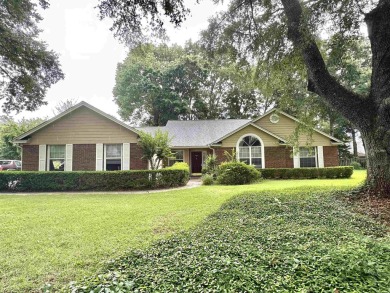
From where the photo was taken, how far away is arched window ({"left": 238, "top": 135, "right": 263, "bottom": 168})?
19.1 m

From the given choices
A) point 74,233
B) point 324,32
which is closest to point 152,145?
point 74,233

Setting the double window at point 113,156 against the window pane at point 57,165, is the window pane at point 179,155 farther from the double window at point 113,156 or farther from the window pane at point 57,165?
the window pane at point 57,165

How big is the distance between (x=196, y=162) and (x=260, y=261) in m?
19.3

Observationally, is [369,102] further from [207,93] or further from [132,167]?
[207,93]

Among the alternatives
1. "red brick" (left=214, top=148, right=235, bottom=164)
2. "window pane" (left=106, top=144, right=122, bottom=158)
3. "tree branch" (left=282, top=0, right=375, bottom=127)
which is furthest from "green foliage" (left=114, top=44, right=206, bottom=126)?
"tree branch" (left=282, top=0, right=375, bottom=127)

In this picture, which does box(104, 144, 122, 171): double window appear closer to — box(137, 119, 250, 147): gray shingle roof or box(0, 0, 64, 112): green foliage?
box(137, 119, 250, 147): gray shingle roof

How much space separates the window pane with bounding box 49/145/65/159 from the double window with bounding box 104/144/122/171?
9.35ft

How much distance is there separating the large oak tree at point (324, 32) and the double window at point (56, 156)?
12535mm

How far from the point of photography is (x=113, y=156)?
16.1m

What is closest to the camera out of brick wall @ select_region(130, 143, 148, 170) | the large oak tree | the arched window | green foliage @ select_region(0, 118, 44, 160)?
the large oak tree

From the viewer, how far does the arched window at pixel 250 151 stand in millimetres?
19094

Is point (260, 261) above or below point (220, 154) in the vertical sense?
below

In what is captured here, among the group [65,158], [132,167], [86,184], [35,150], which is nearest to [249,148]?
[132,167]

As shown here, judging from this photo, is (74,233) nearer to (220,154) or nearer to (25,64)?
(25,64)
